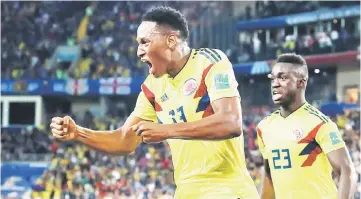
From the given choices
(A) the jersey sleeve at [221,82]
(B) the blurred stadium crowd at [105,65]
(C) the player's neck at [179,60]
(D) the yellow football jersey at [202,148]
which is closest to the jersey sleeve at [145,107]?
(D) the yellow football jersey at [202,148]

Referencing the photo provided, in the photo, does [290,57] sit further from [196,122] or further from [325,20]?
[325,20]

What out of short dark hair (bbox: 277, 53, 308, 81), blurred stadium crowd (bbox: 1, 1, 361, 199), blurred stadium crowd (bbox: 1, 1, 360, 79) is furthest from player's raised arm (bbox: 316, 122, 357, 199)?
blurred stadium crowd (bbox: 1, 1, 360, 79)

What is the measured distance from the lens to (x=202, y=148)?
171 inches

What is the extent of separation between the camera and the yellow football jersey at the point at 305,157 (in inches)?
233

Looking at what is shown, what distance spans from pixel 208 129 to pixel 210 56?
1.86 feet

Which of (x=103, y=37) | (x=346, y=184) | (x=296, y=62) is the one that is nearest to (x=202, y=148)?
(x=346, y=184)

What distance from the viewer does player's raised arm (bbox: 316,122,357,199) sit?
18.6ft

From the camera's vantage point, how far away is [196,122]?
3.94 meters

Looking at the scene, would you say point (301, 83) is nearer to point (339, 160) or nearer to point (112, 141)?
point (339, 160)

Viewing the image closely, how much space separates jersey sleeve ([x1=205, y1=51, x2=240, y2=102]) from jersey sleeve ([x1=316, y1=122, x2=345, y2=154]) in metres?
1.87

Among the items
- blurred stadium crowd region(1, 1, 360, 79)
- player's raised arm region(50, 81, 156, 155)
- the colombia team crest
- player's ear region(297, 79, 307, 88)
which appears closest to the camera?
the colombia team crest

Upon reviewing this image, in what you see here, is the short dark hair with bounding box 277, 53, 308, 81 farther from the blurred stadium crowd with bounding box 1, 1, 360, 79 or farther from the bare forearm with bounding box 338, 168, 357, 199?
the blurred stadium crowd with bounding box 1, 1, 360, 79

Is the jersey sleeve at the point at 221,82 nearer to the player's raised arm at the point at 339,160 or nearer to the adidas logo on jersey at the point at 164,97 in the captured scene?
the adidas logo on jersey at the point at 164,97

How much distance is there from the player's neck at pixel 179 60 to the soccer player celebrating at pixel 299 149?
1.89m
